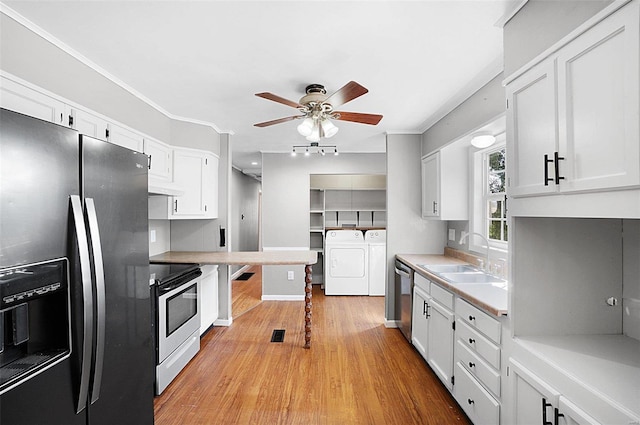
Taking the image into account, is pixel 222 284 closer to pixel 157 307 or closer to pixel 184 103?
pixel 157 307

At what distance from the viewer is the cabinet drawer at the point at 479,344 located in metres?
1.72

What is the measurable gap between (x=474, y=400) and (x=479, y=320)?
20.6 inches

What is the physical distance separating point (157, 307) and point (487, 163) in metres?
3.25

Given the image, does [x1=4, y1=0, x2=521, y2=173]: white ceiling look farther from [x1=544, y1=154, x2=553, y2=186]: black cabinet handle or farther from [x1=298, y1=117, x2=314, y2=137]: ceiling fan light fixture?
[x1=544, y1=154, x2=553, y2=186]: black cabinet handle

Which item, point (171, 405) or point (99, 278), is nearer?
point (99, 278)

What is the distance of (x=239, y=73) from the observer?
2258 mm

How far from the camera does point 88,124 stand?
211cm

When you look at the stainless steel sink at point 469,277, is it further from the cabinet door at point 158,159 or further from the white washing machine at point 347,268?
the cabinet door at point 158,159

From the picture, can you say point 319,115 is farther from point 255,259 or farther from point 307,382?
point 307,382

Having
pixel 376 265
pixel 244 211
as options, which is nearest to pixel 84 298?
pixel 376 265

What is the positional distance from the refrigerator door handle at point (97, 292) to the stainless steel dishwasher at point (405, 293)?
2665 mm

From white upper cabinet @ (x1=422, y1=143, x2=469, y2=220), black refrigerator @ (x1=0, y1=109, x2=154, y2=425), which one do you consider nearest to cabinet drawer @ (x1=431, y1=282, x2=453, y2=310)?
white upper cabinet @ (x1=422, y1=143, x2=469, y2=220)

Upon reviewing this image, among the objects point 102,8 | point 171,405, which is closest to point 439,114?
point 102,8

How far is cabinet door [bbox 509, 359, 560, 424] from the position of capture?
49.6 inches
